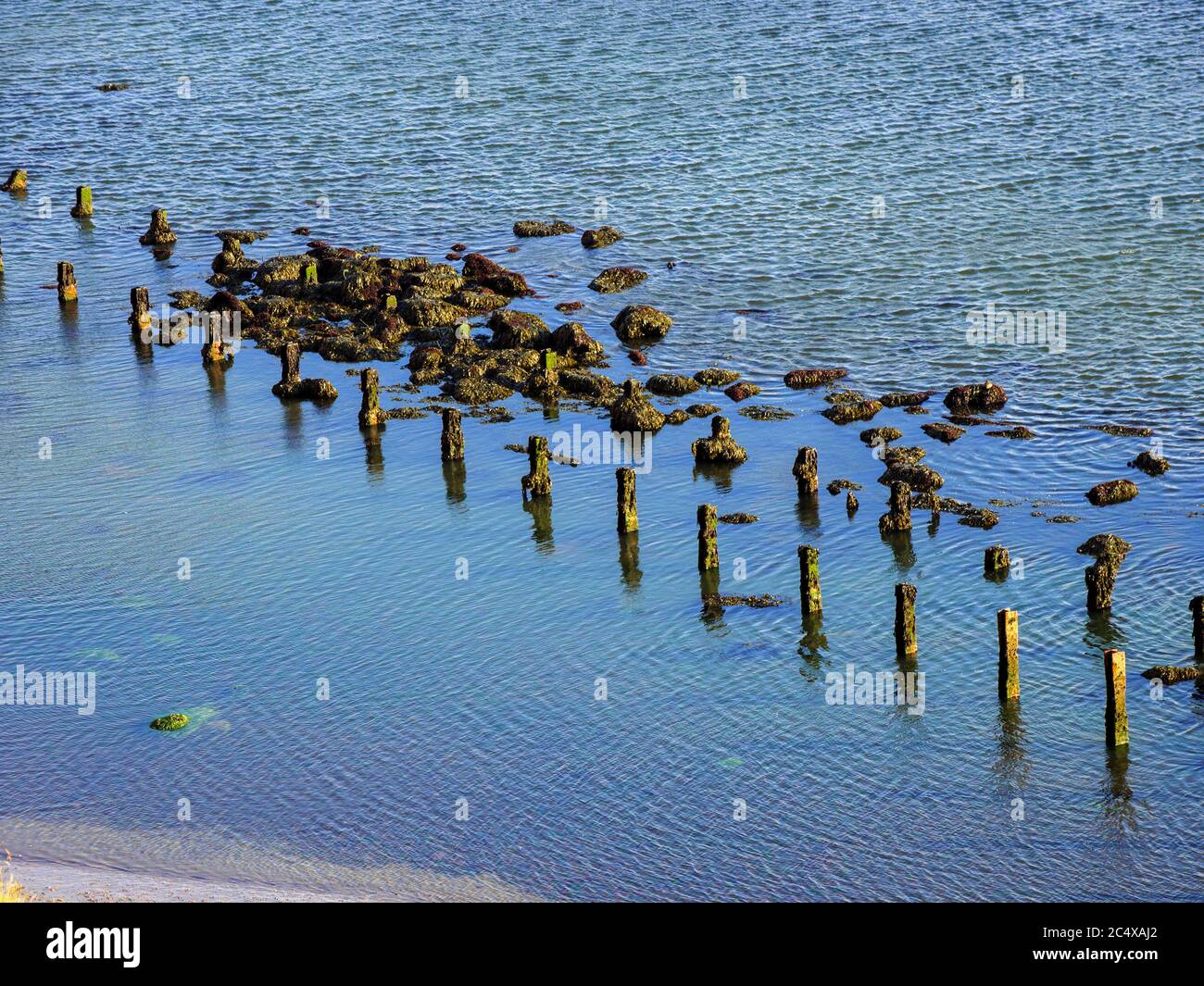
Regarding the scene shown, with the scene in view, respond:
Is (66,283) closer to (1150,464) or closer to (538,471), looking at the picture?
(538,471)

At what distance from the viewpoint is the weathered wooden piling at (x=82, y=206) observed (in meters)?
88.1

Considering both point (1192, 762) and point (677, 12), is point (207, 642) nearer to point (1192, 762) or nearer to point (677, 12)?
point (1192, 762)

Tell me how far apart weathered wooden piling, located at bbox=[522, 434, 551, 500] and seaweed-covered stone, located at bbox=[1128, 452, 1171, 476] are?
63.1 ft

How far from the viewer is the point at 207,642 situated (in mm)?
45438

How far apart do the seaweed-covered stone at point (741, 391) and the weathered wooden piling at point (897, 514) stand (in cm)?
1219

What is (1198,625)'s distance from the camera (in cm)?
4244

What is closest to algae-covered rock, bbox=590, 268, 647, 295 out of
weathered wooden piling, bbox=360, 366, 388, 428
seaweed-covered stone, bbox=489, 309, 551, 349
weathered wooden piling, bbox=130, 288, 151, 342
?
seaweed-covered stone, bbox=489, 309, 551, 349

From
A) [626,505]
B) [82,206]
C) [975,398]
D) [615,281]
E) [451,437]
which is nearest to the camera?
[626,505]

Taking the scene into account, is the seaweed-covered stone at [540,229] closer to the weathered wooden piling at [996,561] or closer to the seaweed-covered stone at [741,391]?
the seaweed-covered stone at [741,391]

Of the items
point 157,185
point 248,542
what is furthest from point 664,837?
point 157,185

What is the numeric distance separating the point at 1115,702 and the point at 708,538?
13.2 metres

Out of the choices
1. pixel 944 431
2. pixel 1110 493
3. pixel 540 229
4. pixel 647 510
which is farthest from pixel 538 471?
pixel 540 229

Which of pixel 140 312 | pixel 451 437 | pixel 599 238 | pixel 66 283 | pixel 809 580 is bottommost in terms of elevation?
pixel 809 580
